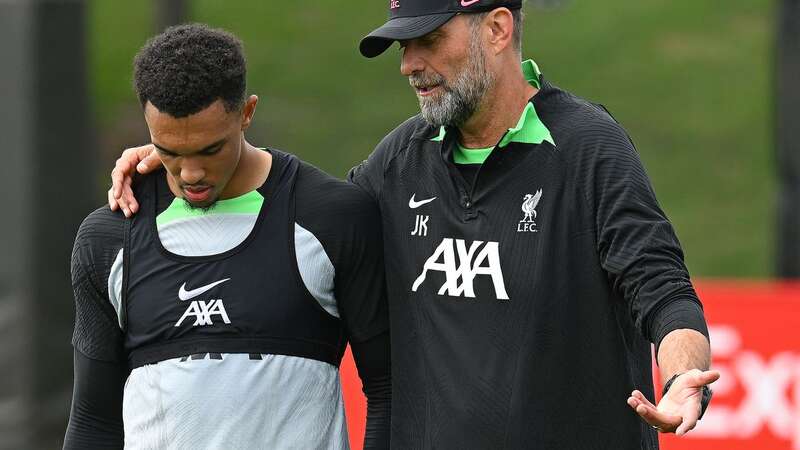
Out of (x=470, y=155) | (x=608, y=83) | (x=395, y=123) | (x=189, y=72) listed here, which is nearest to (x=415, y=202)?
(x=470, y=155)

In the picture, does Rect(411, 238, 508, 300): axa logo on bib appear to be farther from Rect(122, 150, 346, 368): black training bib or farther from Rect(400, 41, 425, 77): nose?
Rect(400, 41, 425, 77): nose

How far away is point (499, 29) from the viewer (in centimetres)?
A: 363

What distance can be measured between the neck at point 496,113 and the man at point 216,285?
1.10 ft

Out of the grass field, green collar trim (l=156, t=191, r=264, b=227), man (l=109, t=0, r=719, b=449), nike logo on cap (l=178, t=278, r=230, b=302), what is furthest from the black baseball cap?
the grass field

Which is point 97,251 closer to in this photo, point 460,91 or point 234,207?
point 234,207

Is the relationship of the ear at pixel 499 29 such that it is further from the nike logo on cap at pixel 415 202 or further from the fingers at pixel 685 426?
the fingers at pixel 685 426

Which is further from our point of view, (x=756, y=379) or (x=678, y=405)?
(x=756, y=379)

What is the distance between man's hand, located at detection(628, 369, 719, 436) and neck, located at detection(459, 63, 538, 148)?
0.88m

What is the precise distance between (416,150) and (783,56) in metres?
5.26

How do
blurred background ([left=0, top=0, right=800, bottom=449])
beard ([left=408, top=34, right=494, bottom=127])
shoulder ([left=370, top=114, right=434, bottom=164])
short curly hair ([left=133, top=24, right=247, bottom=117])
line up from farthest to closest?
blurred background ([left=0, top=0, right=800, bottom=449]) < shoulder ([left=370, top=114, right=434, bottom=164]) < beard ([left=408, top=34, right=494, bottom=127]) < short curly hair ([left=133, top=24, right=247, bottom=117])

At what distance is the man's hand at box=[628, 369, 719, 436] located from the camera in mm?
2930

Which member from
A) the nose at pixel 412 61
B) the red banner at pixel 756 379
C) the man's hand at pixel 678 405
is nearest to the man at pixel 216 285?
the nose at pixel 412 61

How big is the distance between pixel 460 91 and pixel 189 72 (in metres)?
0.68

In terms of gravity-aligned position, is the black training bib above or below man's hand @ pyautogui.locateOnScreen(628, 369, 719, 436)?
above
